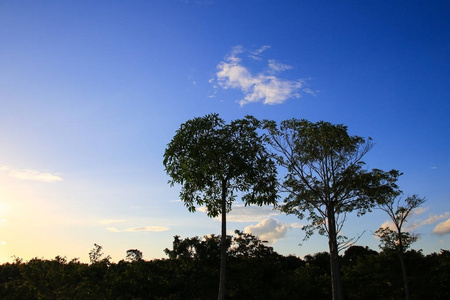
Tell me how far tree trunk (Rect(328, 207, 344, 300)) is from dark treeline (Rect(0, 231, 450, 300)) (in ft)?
42.5

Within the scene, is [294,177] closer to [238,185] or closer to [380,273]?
[238,185]

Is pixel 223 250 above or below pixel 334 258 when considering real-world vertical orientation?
above

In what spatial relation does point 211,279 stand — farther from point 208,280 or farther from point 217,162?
point 217,162

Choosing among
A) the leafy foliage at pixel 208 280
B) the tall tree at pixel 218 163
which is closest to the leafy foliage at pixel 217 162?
the tall tree at pixel 218 163

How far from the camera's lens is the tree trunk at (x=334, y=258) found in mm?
22750

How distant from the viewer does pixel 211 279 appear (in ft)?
118

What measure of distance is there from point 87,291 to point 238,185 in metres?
21.3

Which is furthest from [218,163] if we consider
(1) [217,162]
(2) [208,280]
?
(2) [208,280]

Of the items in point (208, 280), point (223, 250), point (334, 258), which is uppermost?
point (223, 250)

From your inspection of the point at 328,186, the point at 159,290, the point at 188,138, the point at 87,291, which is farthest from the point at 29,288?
the point at 328,186

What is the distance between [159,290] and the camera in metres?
35.5

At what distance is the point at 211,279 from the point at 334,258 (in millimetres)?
16498

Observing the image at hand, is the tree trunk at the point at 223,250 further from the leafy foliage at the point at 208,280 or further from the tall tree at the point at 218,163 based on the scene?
the leafy foliage at the point at 208,280

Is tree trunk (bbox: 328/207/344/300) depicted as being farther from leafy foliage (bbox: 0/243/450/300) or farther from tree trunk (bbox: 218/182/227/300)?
leafy foliage (bbox: 0/243/450/300)
